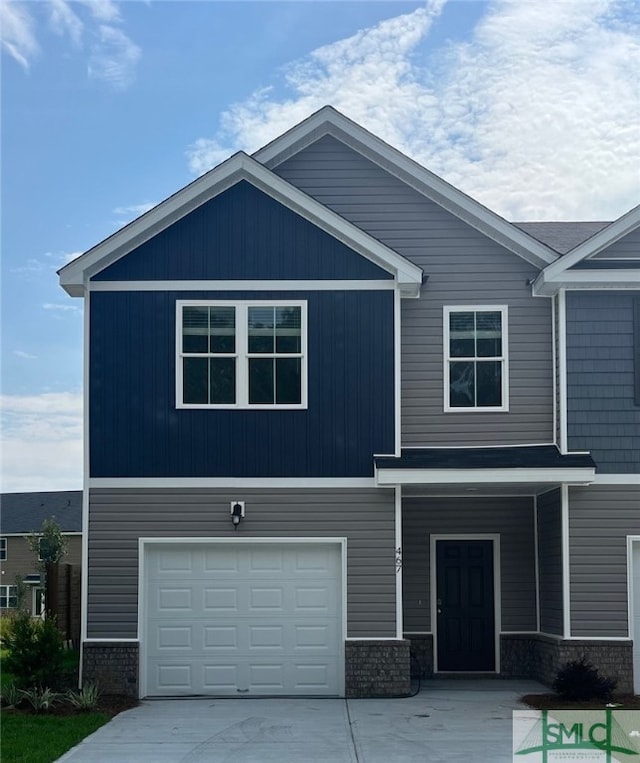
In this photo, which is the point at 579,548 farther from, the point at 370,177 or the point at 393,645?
the point at 370,177

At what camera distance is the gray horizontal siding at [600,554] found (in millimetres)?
15508

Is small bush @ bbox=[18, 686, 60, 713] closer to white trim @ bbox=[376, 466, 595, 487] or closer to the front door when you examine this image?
white trim @ bbox=[376, 466, 595, 487]

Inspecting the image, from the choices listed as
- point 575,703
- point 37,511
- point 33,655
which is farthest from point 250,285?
point 37,511

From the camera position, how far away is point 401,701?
1494 centimetres

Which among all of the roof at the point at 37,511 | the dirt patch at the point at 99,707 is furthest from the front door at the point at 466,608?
the roof at the point at 37,511

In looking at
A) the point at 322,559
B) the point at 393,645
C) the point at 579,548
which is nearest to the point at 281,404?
the point at 322,559

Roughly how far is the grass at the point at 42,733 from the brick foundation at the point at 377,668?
3.47m

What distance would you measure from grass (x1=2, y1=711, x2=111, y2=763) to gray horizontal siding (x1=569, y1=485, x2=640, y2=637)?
667 cm

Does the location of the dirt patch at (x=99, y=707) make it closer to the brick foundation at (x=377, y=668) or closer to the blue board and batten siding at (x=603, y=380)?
the brick foundation at (x=377, y=668)

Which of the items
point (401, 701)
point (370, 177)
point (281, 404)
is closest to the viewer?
point (401, 701)

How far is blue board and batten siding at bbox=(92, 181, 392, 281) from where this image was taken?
16.1 meters

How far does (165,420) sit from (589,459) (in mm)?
6022

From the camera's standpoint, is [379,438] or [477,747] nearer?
[477,747]

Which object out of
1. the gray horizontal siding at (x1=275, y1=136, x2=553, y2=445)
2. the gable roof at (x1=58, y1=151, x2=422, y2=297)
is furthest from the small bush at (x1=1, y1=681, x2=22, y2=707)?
the gray horizontal siding at (x1=275, y1=136, x2=553, y2=445)
